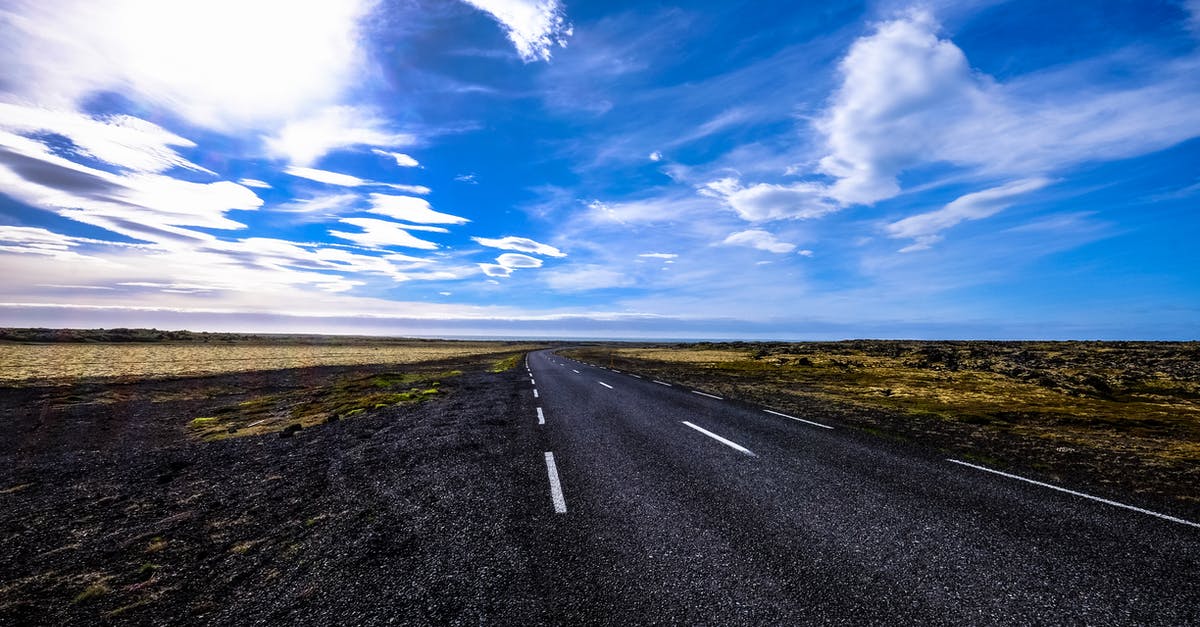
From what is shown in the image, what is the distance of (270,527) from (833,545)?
7184 mm

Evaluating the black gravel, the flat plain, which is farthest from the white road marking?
the flat plain

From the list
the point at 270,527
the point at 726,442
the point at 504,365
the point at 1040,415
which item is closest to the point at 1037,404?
the point at 1040,415

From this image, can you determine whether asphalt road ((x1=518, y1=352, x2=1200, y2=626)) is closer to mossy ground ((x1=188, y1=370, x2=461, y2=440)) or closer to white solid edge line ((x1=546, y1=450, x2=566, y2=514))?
white solid edge line ((x1=546, y1=450, x2=566, y2=514))

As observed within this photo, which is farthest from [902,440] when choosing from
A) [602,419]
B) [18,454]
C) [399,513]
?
[18,454]

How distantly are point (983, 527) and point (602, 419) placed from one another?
8.84m

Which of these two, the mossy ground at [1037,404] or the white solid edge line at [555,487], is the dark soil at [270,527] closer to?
the white solid edge line at [555,487]

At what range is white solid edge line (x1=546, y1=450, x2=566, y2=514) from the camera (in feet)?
20.9

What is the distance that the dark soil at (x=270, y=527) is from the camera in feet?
14.3

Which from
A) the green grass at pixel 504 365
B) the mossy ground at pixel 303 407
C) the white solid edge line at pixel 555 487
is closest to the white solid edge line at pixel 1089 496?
the white solid edge line at pixel 555 487

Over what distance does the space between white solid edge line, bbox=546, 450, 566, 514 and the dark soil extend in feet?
1.51

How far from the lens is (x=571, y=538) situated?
5406 millimetres

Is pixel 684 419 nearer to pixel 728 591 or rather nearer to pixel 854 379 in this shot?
pixel 728 591

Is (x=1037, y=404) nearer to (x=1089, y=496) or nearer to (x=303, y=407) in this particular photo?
(x=1089, y=496)

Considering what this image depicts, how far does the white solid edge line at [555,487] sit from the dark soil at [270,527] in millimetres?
460
